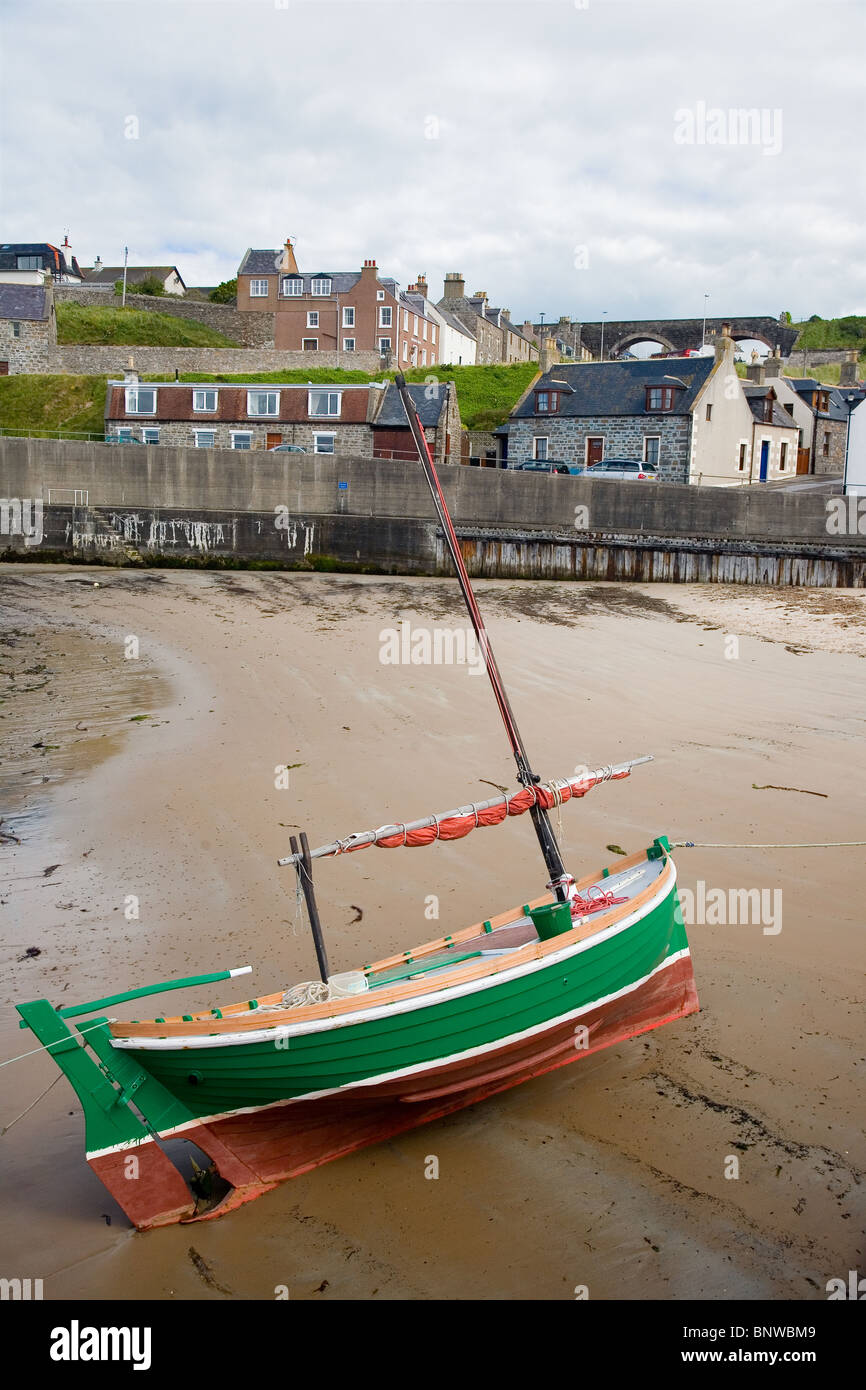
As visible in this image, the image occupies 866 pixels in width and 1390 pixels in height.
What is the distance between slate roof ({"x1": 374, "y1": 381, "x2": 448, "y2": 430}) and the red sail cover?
2815cm

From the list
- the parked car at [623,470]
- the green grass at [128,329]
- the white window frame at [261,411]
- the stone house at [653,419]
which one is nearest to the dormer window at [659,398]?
the stone house at [653,419]

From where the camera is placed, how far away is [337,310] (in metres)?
49.2

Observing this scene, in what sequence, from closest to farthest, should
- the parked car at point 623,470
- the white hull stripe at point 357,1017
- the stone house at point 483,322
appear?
the white hull stripe at point 357,1017 < the parked car at point 623,470 < the stone house at point 483,322

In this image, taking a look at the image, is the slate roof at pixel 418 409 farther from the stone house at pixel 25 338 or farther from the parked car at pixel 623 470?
the stone house at pixel 25 338

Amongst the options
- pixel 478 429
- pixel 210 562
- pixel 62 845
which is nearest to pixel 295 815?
pixel 62 845

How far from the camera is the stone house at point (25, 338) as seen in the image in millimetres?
44500

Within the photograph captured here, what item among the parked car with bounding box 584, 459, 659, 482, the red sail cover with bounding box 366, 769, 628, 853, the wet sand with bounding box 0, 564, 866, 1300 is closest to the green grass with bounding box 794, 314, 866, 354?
the parked car with bounding box 584, 459, 659, 482

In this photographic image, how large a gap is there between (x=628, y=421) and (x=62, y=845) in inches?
1203

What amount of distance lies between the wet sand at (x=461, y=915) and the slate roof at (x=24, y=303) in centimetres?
3450

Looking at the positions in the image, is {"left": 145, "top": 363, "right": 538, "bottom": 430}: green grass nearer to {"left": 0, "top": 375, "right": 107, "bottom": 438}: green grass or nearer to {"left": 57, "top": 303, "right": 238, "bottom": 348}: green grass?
{"left": 0, "top": 375, "right": 107, "bottom": 438}: green grass

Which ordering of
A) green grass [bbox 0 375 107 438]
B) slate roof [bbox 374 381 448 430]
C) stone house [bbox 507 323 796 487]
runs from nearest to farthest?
1. slate roof [bbox 374 381 448 430]
2. stone house [bbox 507 323 796 487]
3. green grass [bbox 0 375 107 438]

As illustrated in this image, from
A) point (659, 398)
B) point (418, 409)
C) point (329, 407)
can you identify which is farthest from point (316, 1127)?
point (659, 398)

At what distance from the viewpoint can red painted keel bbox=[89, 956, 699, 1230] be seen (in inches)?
189

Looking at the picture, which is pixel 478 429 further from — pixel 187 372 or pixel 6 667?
pixel 6 667
